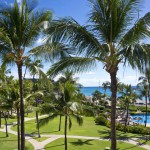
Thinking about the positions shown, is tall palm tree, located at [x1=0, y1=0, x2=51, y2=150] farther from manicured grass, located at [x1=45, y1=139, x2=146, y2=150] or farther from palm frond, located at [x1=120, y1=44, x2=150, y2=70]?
manicured grass, located at [x1=45, y1=139, x2=146, y2=150]

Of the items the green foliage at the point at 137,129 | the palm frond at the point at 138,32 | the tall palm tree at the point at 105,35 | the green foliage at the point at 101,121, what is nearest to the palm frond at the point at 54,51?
the tall palm tree at the point at 105,35

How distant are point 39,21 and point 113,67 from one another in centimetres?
511

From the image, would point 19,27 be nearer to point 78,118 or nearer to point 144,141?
point 78,118

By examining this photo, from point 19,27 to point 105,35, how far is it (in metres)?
4.88

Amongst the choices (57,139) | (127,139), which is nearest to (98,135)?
(127,139)

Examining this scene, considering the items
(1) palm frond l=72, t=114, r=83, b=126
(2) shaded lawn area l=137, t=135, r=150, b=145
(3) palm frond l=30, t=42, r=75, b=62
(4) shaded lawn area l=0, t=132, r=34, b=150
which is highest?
(3) palm frond l=30, t=42, r=75, b=62

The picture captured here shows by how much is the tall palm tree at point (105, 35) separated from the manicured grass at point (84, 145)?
19.2 meters

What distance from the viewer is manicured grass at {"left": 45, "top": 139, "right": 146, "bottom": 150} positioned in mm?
27594

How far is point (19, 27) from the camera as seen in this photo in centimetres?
1203

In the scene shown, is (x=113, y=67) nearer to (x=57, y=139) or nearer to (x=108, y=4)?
(x=108, y=4)

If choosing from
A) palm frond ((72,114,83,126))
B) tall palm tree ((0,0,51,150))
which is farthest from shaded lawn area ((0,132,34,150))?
tall palm tree ((0,0,51,150))

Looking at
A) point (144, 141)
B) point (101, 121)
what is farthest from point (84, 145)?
point (101, 121)

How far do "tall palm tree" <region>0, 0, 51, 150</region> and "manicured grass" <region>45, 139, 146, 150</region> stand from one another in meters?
17.3

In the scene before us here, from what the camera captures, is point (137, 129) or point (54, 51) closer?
point (54, 51)
